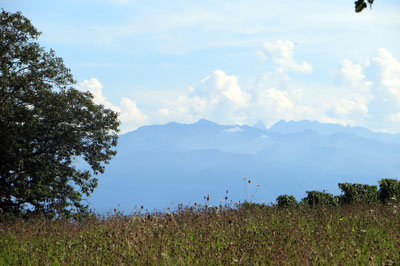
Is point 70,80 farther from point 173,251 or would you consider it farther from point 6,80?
point 173,251

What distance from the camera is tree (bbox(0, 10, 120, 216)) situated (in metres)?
16.9

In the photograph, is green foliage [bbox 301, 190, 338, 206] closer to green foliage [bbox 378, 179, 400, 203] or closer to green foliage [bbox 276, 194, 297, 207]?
green foliage [bbox 276, 194, 297, 207]

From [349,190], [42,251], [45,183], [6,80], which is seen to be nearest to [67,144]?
[45,183]

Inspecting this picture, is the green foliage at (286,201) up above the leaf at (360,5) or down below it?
below

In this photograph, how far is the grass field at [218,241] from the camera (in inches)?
273

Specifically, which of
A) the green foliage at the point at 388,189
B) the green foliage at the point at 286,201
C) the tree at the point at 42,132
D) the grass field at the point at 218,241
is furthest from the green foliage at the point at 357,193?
the tree at the point at 42,132

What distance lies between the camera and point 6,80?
53.8ft

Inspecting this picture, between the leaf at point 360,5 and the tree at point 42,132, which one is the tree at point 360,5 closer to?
the leaf at point 360,5

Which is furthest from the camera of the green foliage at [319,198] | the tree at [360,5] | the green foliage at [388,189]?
the green foliage at [388,189]

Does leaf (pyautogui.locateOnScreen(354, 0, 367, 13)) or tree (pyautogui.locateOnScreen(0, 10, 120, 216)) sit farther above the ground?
tree (pyautogui.locateOnScreen(0, 10, 120, 216))

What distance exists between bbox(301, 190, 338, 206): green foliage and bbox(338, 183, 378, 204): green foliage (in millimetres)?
747

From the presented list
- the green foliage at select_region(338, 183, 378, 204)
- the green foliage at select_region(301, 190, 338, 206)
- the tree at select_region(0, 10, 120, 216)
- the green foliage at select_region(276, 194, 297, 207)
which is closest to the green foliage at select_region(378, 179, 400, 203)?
the green foliage at select_region(338, 183, 378, 204)

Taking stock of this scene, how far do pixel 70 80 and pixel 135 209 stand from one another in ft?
28.9

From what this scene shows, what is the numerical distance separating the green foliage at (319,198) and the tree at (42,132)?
8094 millimetres
